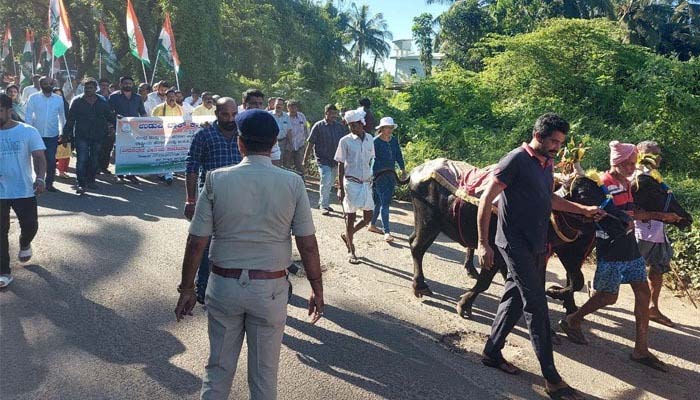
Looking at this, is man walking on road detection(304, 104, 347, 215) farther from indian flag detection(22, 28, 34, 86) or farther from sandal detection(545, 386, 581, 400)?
indian flag detection(22, 28, 34, 86)

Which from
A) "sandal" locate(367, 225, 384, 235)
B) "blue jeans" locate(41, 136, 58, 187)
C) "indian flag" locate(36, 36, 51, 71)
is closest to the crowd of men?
→ "sandal" locate(367, 225, 384, 235)

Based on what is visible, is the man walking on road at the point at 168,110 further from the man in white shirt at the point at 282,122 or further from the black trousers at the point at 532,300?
the black trousers at the point at 532,300

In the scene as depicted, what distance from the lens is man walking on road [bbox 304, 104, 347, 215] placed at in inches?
382

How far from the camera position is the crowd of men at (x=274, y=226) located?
2967 mm

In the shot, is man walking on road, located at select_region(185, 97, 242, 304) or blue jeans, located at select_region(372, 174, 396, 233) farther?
blue jeans, located at select_region(372, 174, 396, 233)

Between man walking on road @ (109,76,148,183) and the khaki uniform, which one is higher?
man walking on road @ (109,76,148,183)

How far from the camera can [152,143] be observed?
11.0m

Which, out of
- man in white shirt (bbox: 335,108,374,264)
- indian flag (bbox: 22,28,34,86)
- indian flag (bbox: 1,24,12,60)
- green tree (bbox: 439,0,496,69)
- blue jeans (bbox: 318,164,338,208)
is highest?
green tree (bbox: 439,0,496,69)

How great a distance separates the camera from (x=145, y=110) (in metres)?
11.7

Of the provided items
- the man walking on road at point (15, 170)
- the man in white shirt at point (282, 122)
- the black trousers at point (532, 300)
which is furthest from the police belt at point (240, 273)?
the man in white shirt at point (282, 122)

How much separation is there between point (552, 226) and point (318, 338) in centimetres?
228

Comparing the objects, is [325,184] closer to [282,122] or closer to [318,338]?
[282,122]

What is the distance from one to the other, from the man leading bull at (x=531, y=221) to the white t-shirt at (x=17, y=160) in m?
4.36

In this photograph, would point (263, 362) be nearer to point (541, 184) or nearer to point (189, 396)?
point (189, 396)
